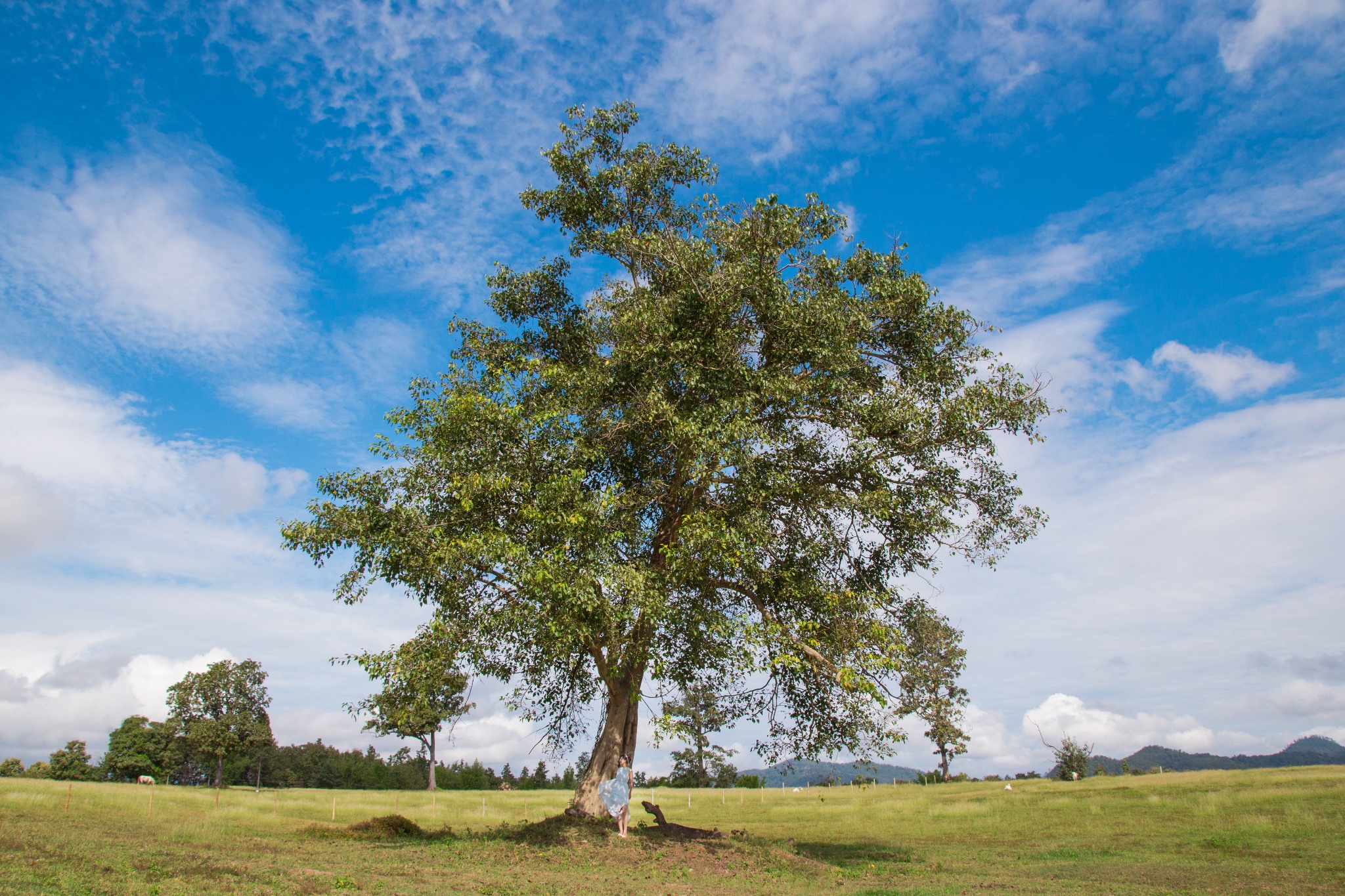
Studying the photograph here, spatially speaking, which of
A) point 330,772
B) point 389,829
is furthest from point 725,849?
point 330,772

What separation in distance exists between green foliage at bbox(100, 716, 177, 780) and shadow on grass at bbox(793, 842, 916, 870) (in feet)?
301

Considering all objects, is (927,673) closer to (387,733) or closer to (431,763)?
(387,733)

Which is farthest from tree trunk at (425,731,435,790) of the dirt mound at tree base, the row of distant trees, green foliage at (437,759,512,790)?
the dirt mound at tree base

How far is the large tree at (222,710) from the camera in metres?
84.0

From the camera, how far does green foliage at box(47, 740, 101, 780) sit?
8456 centimetres

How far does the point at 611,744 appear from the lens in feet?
73.8

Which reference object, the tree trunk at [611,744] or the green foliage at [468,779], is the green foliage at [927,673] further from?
the green foliage at [468,779]

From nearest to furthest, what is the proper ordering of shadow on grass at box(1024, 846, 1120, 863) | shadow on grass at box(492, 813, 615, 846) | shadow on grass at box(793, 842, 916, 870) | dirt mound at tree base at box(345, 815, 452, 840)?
shadow on grass at box(492, 813, 615, 846)
shadow on grass at box(793, 842, 916, 870)
shadow on grass at box(1024, 846, 1120, 863)
dirt mound at tree base at box(345, 815, 452, 840)

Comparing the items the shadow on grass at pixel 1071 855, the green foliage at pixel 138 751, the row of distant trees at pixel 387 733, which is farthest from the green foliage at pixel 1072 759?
the green foliage at pixel 138 751

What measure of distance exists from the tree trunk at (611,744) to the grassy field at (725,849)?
3.44 feet

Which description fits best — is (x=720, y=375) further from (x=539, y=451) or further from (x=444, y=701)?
(x=444, y=701)

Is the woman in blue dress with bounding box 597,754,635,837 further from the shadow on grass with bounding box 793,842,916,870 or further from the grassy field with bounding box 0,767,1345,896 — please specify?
the shadow on grass with bounding box 793,842,916,870

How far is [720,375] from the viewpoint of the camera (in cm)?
2109

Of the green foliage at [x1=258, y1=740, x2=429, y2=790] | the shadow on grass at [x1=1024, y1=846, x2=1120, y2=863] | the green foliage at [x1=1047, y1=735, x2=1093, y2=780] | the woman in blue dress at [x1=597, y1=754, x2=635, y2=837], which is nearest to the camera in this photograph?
the woman in blue dress at [x1=597, y1=754, x2=635, y2=837]
